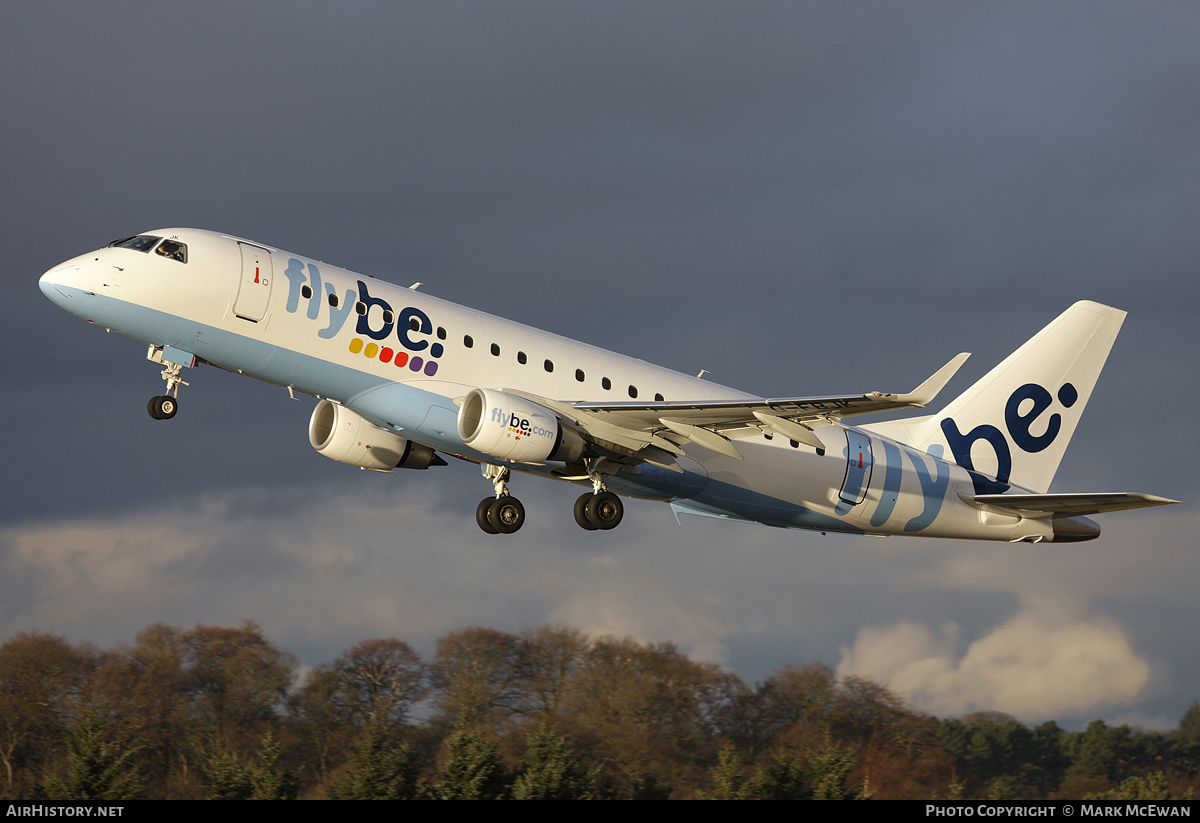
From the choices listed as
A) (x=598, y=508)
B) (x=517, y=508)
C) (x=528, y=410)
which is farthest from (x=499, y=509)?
(x=528, y=410)

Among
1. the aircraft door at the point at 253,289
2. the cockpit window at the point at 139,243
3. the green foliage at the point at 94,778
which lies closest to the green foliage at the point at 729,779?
the green foliage at the point at 94,778

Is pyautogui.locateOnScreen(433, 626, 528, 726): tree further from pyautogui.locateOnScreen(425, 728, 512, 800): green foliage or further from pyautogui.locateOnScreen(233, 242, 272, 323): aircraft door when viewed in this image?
pyautogui.locateOnScreen(233, 242, 272, 323): aircraft door

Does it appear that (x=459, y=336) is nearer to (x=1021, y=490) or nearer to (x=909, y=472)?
(x=909, y=472)

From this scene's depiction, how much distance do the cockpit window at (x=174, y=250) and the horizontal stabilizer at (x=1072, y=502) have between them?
2589 centimetres

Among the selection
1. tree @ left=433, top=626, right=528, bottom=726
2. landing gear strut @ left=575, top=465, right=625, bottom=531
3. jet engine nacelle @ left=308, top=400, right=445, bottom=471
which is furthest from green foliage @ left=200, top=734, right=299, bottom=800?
landing gear strut @ left=575, top=465, right=625, bottom=531

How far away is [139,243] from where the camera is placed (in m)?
32.5

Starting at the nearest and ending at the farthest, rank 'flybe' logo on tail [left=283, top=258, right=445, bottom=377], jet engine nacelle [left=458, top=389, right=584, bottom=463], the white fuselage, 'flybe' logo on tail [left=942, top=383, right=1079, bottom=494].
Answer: the white fuselage, jet engine nacelle [left=458, top=389, right=584, bottom=463], 'flybe' logo on tail [left=283, top=258, right=445, bottom=377], 'flybe' logo on tail [left=942, top=383, right=1079, bottom=494]

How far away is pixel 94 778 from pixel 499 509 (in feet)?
64.4

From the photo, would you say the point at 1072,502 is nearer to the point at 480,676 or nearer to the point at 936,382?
the point at 936,382

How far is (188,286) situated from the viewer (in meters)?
32.1

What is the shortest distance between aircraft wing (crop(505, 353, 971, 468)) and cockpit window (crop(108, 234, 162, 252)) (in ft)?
33.4

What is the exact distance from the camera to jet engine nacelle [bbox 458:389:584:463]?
32625mm

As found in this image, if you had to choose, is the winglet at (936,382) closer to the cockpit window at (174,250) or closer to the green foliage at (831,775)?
the cockpit window at (174,250)
